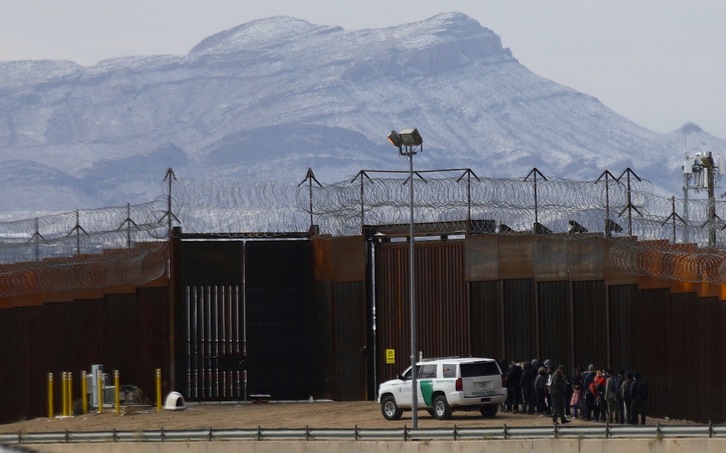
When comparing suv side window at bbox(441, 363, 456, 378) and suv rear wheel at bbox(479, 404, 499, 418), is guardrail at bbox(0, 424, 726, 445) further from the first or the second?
suv rear wheel at bbox(479, 404, 499, 418)

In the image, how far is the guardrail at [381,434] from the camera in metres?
30.0

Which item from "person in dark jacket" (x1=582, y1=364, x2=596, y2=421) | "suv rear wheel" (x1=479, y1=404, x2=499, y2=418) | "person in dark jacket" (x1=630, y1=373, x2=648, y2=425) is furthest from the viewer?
"suv rear wheel" (x1=479, y1=404, x2=499, y2=418)

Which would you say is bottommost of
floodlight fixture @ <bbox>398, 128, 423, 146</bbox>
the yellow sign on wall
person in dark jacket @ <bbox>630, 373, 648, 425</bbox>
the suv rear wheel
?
the suv rear wheel

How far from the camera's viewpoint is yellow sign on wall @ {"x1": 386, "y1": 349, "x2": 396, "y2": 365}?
151 ft

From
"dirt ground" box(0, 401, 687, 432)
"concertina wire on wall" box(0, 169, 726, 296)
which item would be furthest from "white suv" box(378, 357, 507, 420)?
"concertina wire on wall" box(0, 169, 726, 296)

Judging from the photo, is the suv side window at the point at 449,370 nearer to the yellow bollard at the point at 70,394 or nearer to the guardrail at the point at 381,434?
the guardrail at the point at 381,434

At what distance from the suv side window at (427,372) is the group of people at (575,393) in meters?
2.49

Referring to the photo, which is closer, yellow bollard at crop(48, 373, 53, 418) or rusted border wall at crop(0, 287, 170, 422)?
yellow bollard at crop(48, 373, 53, 418)

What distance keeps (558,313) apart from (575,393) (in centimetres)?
405

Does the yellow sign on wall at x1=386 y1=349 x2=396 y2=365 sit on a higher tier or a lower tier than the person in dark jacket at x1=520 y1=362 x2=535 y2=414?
higher

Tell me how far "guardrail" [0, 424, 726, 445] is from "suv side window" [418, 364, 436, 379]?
4.27m

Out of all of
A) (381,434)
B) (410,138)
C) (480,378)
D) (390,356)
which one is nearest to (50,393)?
(390,356)

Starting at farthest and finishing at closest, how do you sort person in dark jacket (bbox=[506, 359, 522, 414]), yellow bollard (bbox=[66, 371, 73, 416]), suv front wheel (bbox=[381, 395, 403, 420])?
yellow bollard (bbox=[66, 371, 73, 416]), person in dark jacket (bbox=[506, 359, 522, 414]), suv front wheel (bbox=[381, 395, 403, 420])

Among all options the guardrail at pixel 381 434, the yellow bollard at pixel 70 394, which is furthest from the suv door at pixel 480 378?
the yellow bollard at pixel 70 394
